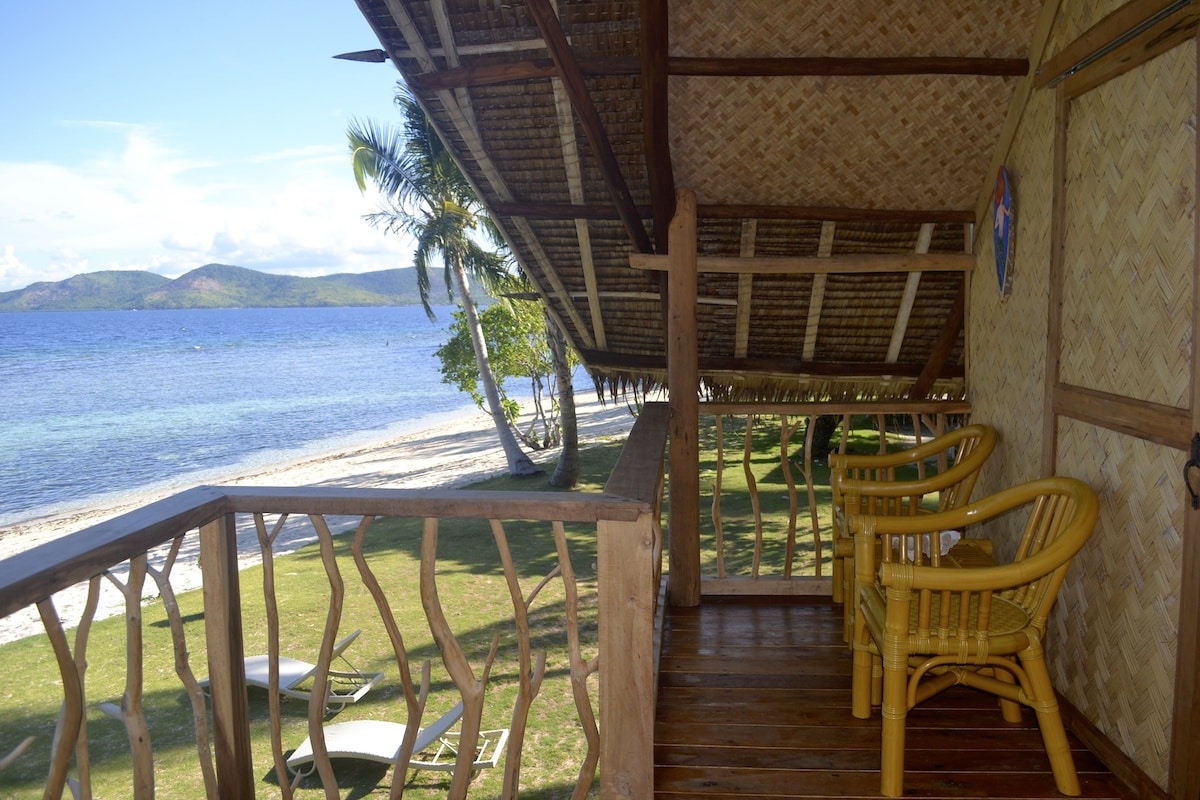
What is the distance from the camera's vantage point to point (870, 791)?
2.43 meters

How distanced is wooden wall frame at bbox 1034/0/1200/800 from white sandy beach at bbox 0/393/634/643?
972cm

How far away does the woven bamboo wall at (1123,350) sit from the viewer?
2.22m

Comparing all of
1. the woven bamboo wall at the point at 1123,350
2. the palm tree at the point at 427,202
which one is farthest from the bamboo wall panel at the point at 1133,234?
the palm tree at the point at 427,202

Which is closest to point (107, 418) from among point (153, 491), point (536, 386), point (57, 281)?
point (153, 491)

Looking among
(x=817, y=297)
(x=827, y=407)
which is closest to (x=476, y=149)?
(x=817, y=297)

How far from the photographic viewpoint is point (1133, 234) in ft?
7.99

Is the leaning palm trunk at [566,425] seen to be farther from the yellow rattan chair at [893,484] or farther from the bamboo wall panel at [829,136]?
the yellow rattan chair at [893,484]

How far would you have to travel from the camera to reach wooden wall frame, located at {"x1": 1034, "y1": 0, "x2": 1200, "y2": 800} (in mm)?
2086

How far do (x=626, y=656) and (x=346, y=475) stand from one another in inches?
699

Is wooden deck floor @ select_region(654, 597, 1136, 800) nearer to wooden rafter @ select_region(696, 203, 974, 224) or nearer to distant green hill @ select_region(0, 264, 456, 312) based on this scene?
wooden rafter @ select_region(696, 203, 974, 224)

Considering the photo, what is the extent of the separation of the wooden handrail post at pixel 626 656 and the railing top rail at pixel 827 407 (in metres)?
2.31

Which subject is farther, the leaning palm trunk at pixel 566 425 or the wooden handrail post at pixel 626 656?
Result: the leaning palm trunk at pixel 566 425

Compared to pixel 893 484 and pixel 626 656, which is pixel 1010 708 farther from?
pixel 626 656

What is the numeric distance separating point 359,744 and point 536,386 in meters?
14.1
